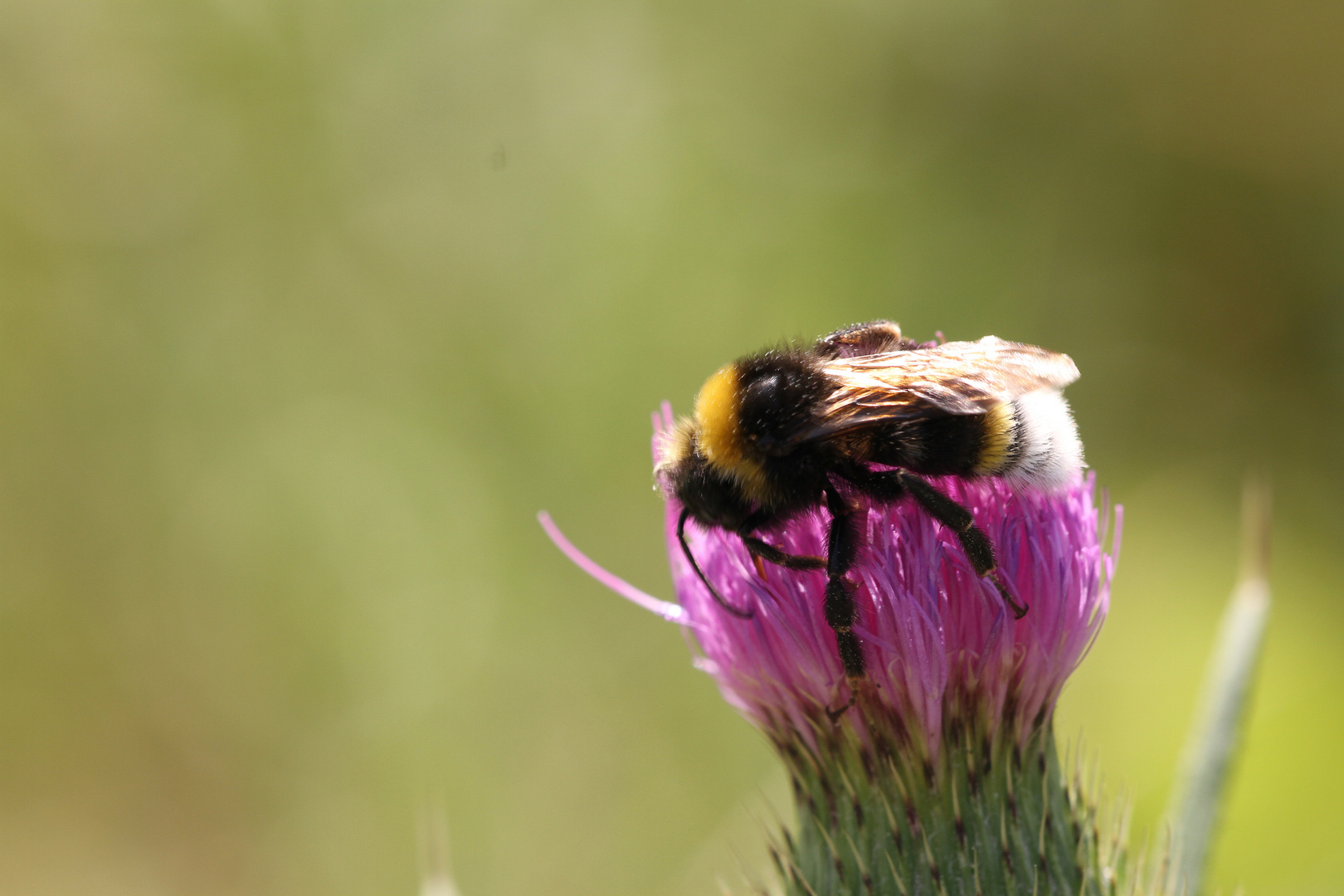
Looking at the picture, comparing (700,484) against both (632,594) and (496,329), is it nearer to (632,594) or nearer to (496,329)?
(632,594)

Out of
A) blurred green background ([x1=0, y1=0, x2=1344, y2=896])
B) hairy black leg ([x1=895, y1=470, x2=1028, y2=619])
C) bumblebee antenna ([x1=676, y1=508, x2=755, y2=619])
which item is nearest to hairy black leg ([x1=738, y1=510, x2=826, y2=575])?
bumblebee antenna ([x1=676, y1=508, x2=755, y2=619])

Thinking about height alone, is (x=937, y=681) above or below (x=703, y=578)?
below

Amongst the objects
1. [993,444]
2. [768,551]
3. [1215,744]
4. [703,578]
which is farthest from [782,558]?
[1215,744]

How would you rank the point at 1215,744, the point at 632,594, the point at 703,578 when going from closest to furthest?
the point at 703,578 < the point at 1215,744 < the point at 632,594

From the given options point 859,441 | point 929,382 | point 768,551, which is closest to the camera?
point 929,382

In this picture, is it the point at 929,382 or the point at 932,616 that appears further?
the point at 932,616

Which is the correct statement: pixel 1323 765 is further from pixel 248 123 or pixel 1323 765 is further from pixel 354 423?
pixel 248 123

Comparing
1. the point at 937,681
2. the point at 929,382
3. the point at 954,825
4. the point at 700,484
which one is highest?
the point at 700,484
